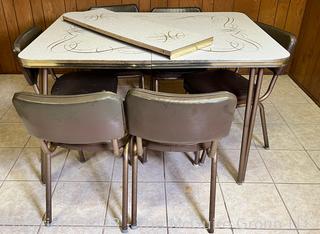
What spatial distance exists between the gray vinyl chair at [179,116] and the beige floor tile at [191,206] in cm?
43

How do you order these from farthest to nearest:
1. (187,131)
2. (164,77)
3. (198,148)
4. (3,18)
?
(3,18)
(164,77)
(198,148)
(187,131)

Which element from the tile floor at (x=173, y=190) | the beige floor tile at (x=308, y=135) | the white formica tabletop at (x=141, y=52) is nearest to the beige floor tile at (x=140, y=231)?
the tile floor at (x=173, y=190)

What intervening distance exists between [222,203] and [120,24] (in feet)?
3.73

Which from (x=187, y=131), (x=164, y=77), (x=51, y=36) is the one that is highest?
(x=51, y=36)

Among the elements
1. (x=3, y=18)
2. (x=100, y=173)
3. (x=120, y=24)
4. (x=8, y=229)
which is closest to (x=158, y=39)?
(x=120, y=24)

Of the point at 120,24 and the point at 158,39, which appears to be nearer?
the point at 158,39

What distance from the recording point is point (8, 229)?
4.68 feet

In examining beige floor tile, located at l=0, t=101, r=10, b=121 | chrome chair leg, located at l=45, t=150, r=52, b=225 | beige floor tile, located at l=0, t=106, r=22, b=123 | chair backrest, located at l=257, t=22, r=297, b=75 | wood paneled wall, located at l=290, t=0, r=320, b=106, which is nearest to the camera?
chrome chair leg, located at l=45, t=150, r=52, b=225

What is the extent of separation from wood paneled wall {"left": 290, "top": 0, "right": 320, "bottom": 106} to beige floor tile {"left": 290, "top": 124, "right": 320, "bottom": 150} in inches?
16.4

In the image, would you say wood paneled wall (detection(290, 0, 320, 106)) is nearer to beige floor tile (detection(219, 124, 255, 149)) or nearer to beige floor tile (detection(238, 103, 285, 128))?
beige floor tile (detection(238, 103, 285, 128))

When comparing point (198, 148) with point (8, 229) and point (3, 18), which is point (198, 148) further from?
point (3, 18)

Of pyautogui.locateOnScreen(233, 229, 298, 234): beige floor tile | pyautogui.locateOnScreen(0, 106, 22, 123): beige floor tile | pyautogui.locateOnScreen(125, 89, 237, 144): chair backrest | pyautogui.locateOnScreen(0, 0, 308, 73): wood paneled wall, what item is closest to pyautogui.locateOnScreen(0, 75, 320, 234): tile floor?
pyautogui.locateOnScreen(233, 229, 298, 234): beige floor tile

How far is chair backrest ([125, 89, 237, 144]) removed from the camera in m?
1.04

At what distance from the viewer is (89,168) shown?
181 centimetres
